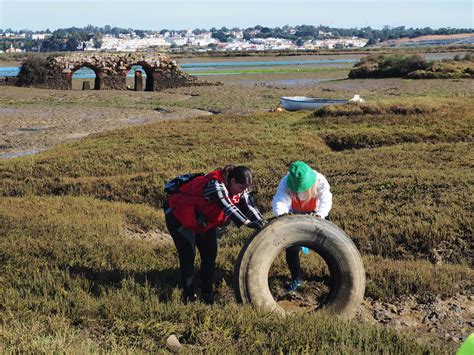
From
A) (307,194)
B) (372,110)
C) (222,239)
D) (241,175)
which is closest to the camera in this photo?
(241,175)

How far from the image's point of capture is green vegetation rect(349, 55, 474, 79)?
4794 cm

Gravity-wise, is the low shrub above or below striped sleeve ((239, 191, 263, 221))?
below

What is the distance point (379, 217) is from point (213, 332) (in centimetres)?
450

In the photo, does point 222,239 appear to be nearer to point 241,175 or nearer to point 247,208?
point 247,208

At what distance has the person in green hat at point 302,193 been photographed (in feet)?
21.3

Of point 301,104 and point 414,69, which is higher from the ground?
point 414,69

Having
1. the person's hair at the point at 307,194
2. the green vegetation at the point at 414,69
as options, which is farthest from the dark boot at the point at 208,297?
the green vegetation at the point at 414,69

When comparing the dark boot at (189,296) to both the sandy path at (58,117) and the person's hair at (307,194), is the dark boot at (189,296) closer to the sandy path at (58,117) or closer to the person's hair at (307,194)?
the person's hair at (307,194)

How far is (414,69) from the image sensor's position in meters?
52.2

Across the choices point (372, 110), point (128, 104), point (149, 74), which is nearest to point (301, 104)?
point (372, 110)

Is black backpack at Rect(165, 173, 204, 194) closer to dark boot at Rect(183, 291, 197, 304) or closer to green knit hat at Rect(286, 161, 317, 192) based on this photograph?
green knit hat at Rect(286, 161, 317, 192)

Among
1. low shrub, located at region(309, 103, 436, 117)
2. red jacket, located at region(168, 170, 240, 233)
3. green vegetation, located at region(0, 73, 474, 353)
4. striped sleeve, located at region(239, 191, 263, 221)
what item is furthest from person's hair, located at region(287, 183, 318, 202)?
low shrub, located at region(309, 103, 436, 117)

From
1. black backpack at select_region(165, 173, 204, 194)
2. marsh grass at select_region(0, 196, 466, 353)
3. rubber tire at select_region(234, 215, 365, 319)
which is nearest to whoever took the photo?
marsh grass at select_region(0, 196, 466, 353)

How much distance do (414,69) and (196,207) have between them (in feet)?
159
